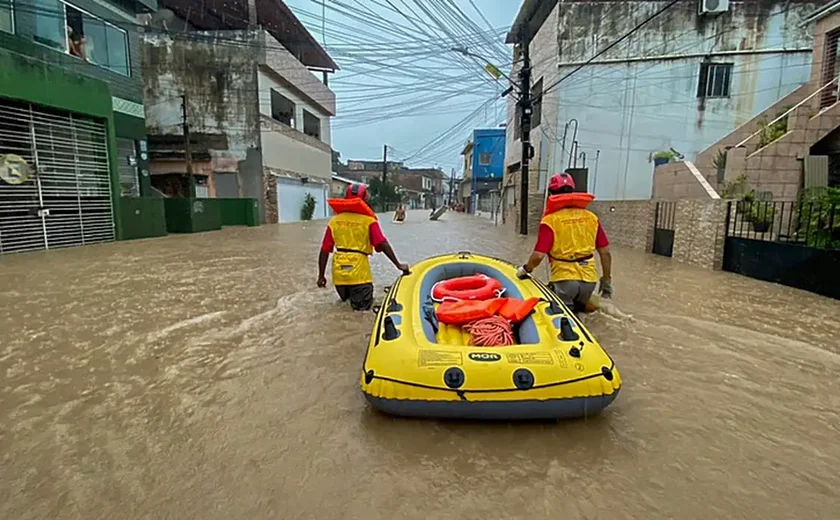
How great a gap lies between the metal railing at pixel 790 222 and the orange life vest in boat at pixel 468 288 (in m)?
4.60

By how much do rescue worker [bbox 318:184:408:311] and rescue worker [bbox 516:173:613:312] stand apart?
1.48m

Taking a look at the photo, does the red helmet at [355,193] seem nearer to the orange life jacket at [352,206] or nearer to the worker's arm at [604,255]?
the orange life jacket at [352,206]

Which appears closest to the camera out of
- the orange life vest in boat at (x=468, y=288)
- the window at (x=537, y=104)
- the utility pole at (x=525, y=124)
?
the orange life vest in boat at (x=468, y=288)

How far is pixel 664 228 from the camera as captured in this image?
30.8 ft

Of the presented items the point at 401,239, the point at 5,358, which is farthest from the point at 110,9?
the point at 5,358

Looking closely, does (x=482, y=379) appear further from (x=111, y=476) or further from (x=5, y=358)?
(x=5, y=358)

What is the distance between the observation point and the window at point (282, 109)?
2131cm

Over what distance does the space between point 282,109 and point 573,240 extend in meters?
21.6

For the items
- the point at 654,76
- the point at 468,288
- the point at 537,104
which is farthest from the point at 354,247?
the point at 537,104

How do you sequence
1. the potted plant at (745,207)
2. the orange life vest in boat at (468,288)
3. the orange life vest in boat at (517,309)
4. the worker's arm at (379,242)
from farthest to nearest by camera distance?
1. the potted plant at (745,207)
2. the worker's arm at (379,242)
3. the orange life vest in boat at (468,288)
4. the orange life vest in boat at (517,309)

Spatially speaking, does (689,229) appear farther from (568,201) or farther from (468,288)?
(468,288)

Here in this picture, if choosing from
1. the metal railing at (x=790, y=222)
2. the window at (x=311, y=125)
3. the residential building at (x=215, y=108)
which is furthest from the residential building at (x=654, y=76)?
the window at (x=311, y=125)

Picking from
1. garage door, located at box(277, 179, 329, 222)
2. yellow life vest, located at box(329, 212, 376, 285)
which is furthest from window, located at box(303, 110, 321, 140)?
yellow life vest, located at box(329, 212, 376, 285)

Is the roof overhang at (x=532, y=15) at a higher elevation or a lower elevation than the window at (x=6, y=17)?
higher
